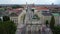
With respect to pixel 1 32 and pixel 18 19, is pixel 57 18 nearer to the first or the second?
pixel 18 19

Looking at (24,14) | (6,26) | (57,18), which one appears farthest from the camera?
(24,14)

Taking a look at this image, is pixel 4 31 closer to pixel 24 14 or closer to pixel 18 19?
pixel 18 19

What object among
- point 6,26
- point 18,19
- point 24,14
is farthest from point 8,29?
point 24,14

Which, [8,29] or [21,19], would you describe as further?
[21,19]

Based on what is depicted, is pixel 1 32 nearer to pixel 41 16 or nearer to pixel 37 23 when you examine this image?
pixel 37 23

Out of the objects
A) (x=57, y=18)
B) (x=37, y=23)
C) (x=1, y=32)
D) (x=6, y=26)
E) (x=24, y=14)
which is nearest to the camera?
(x=1, y=32)

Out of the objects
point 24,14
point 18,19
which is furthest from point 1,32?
point 24,14

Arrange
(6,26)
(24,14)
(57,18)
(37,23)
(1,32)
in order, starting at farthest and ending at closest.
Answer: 1. (24,14)
2. (57,18)
3. (37,23)
4. (6,26)
5. (1,32)

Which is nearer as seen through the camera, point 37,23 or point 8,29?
point 8,29

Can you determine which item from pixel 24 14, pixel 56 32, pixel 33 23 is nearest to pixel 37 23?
pixel 33 23
